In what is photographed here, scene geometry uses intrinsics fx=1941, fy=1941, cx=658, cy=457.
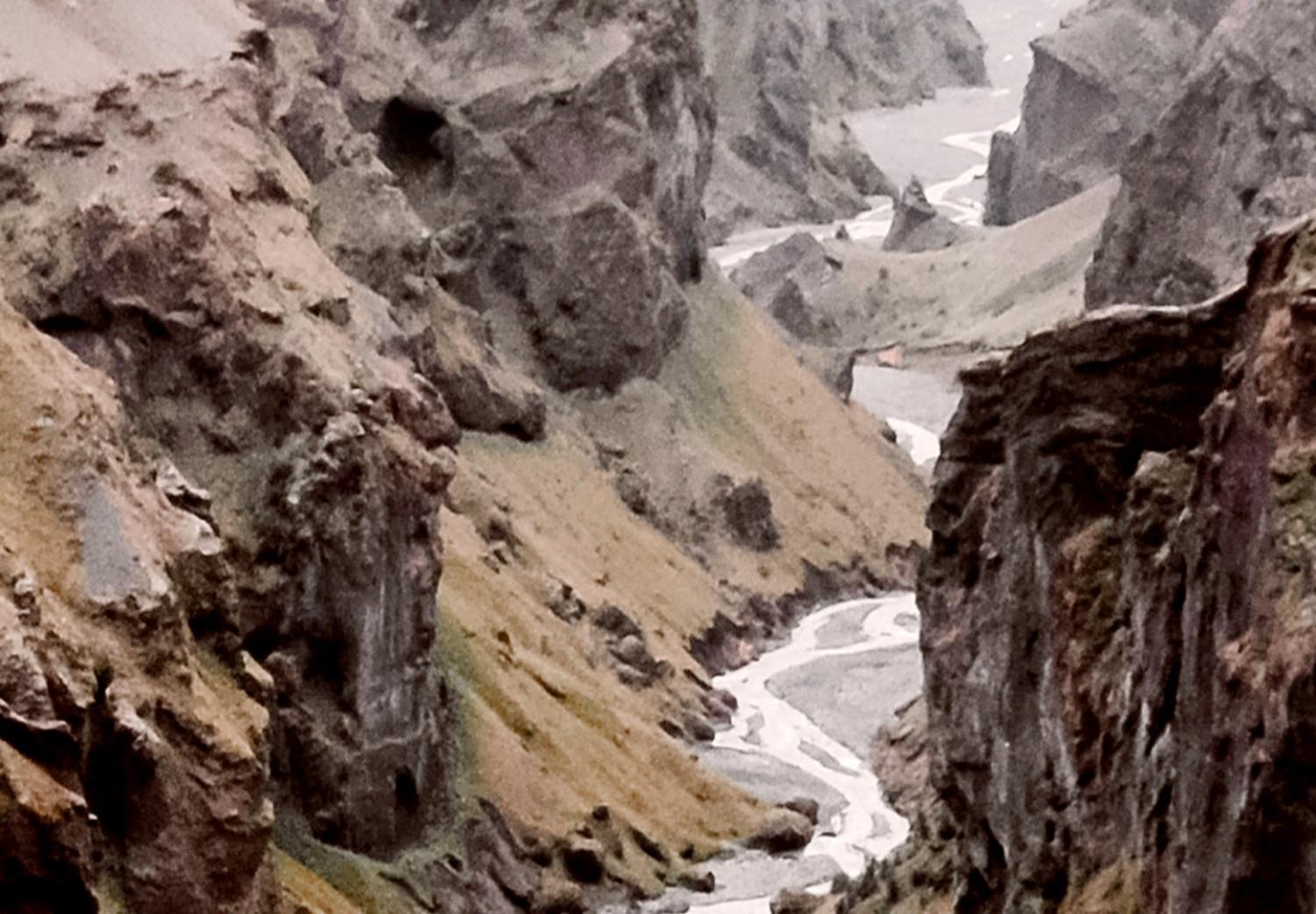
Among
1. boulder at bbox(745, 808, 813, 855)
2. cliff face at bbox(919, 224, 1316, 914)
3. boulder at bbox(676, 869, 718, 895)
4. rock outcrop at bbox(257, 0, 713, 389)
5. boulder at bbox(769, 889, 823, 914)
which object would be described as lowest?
boulder at bbox(745, 808, 813, 855)

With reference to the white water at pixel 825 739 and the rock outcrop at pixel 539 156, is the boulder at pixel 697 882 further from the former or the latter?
the rock outcrop at pixel 539 156

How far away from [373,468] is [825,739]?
4741 cm

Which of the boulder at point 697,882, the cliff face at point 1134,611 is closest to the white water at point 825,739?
the boulder at point 697,882

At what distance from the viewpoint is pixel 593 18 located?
15000 cm

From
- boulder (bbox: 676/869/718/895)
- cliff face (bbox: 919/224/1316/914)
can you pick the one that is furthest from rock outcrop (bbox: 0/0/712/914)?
cliff face (bbox: 919/224/1316/914)

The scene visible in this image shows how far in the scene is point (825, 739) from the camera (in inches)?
4486

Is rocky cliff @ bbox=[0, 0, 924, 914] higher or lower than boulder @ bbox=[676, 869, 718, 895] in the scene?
higher

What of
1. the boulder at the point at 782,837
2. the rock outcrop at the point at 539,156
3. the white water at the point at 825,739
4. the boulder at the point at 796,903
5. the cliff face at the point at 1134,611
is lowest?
the white water at the point at 825,739

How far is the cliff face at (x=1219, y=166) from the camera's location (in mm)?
123000

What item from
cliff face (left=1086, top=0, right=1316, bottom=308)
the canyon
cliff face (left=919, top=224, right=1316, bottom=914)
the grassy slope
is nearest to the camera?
cliff face (left=919, top=224, right=1316, bottom=914)

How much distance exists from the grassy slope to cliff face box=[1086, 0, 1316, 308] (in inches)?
1247

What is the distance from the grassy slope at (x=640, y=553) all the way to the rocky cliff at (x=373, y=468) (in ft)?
1.08

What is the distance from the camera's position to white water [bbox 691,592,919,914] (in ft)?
306

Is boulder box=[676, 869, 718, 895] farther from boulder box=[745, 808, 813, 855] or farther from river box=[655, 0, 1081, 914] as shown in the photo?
boulder box=[745, 808, 813, 855]
